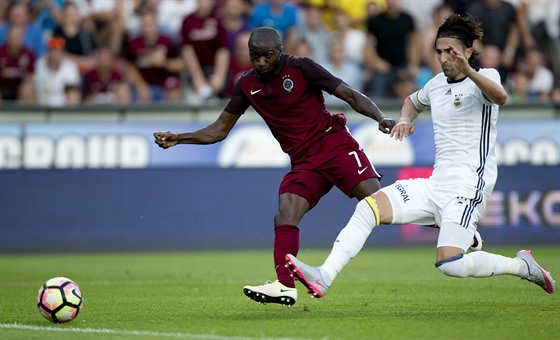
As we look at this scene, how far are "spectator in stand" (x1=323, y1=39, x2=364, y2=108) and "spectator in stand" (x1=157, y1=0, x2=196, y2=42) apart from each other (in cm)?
270

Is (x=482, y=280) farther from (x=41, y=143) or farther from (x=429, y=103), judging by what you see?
(x=41, y=143)

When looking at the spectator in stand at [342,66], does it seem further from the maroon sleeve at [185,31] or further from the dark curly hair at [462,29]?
the dark curly hair at [462,29]

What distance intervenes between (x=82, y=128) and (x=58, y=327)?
9.79m

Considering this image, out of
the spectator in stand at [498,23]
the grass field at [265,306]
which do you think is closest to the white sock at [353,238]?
the grass field at [265,306]

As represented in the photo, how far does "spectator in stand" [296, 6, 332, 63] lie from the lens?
1919 centimetres

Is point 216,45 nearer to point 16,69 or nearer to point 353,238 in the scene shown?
point 16,69

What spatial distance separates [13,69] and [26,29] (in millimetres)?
988

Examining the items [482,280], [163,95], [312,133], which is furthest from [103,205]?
[312,133]

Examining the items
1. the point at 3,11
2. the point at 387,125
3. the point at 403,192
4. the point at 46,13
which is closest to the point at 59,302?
the point at 403,192

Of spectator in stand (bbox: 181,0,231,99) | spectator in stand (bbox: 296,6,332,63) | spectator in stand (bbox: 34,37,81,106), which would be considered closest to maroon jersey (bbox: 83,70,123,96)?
spectator in stand (bbox: 34,37,81,106)

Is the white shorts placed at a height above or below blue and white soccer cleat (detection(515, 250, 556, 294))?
above

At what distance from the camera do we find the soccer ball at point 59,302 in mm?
8383

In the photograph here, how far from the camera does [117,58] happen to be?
62.0ft

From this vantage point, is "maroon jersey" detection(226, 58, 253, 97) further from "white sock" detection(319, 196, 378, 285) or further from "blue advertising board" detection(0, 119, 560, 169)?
"white sock" detection(319, 196, 378, 285)
